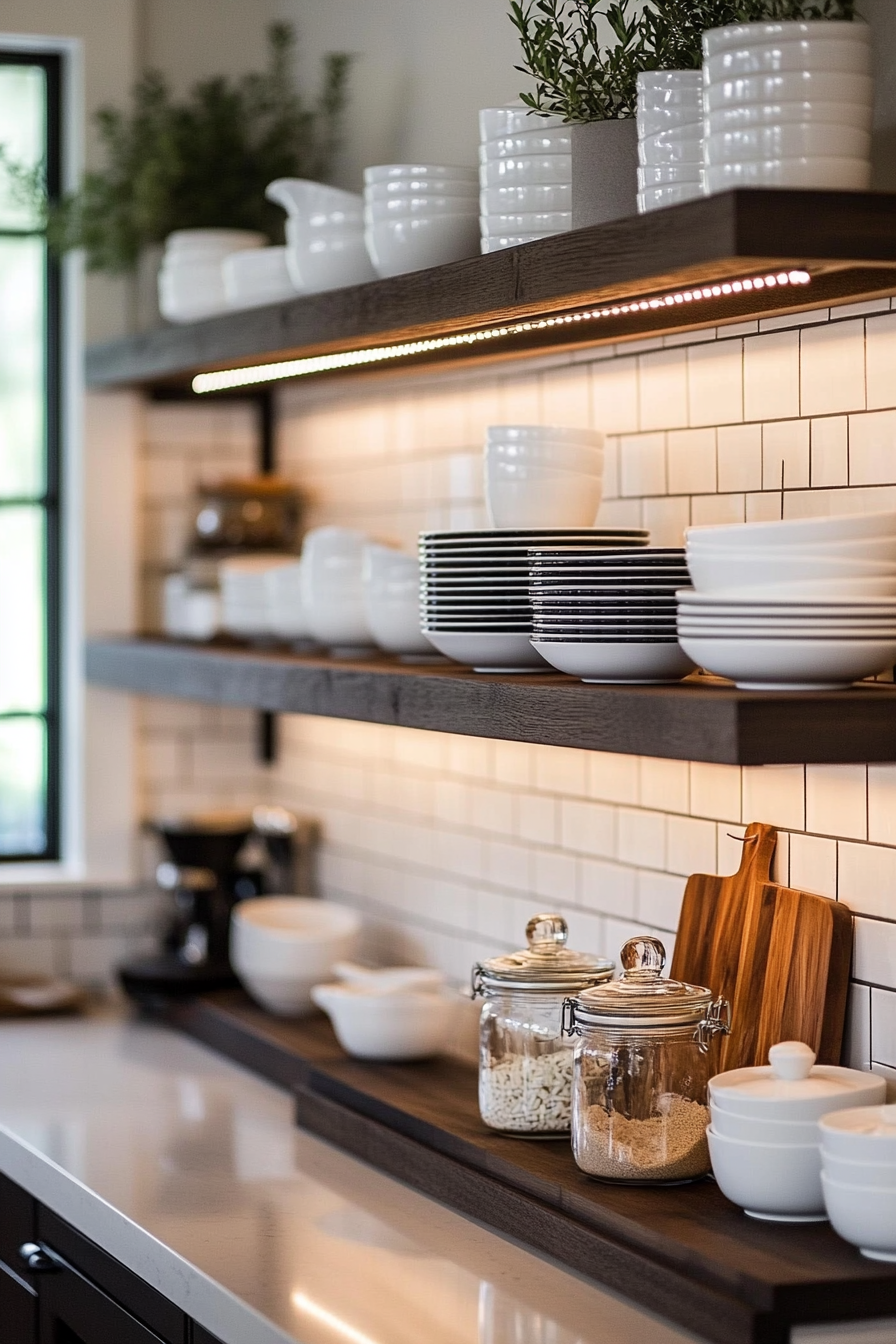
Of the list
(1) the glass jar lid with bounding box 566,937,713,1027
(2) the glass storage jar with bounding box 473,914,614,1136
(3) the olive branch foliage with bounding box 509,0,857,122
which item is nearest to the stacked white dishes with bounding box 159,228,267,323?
(3) the olive branch foliage with bounding box 509,0,857,122

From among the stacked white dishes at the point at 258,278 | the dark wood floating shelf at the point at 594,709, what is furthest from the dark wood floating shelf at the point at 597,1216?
the stacked white dishes at the point at 258,278

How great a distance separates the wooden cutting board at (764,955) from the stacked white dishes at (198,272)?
4.88 ft

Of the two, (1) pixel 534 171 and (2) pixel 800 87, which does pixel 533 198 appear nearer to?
(1) pixel 534 171

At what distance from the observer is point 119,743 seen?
12.9ft

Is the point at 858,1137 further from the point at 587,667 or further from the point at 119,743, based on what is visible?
the point at 119,743

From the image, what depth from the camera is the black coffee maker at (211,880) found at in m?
3.69

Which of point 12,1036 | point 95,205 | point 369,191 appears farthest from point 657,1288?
point 95,205

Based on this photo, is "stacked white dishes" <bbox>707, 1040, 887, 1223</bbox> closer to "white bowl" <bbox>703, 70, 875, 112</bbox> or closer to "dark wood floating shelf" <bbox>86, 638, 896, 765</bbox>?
"dark wood floating shelf" <bbox>86, 638, 896, 765</bbox>

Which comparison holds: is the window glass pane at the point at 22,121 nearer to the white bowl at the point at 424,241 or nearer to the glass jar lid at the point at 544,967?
the white bowl at the point at 424,241

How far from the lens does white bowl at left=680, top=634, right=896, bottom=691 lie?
6.05ft

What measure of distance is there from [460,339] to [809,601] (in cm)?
91

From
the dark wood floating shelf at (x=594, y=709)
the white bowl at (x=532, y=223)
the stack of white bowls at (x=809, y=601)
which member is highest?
the white bowl at (x=532, y=223)

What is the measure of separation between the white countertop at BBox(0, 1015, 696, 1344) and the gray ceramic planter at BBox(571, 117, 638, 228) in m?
1.20

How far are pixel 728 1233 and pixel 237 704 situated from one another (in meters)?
1.36
